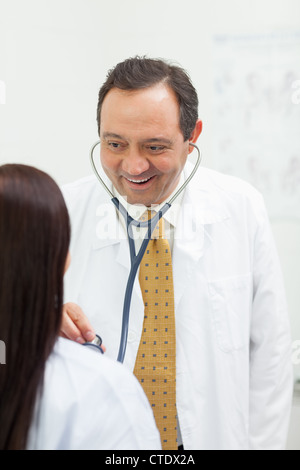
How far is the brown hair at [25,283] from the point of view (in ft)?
2.36

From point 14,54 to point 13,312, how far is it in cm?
108

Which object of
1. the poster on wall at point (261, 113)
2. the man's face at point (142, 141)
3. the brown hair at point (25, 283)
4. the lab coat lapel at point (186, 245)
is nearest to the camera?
the brown hair at point (25, 283)

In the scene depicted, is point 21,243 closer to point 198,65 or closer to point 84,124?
point 84,124

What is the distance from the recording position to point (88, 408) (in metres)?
0.73

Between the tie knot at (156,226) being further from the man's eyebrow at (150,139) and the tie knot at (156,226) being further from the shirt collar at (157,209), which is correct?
the man's eyebrow at (150,139)

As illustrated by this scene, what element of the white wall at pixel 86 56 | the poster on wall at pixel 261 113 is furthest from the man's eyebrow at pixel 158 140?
the poster on wall at pixel 261 113

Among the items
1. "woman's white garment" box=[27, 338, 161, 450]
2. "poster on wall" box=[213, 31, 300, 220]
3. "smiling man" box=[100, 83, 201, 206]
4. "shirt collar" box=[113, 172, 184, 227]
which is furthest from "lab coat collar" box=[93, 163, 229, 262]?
"poster on wall" box=[213, 31, 300, 220]

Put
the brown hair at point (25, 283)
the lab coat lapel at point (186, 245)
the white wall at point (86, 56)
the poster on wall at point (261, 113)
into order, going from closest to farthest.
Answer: the brown hair at point (25, 283)
the lab coat lapel at point (186, 245)
the white wall at point (86, 56)
the poster on wall at point (261, 113)

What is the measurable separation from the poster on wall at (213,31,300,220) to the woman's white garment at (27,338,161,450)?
1.36 meters

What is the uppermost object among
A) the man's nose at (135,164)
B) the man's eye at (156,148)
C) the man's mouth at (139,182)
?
the man's eye at (156,148)

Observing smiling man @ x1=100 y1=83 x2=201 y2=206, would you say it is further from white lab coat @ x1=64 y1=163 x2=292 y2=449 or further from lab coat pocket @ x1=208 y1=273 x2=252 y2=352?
lab coat pocket @ x1=208 y1=273 x2=252 y2=352

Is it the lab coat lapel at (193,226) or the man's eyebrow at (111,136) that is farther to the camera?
the lab coat lapel at (193,226)

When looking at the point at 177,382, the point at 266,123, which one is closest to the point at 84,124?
the point at 266,123

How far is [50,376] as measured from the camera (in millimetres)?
748
